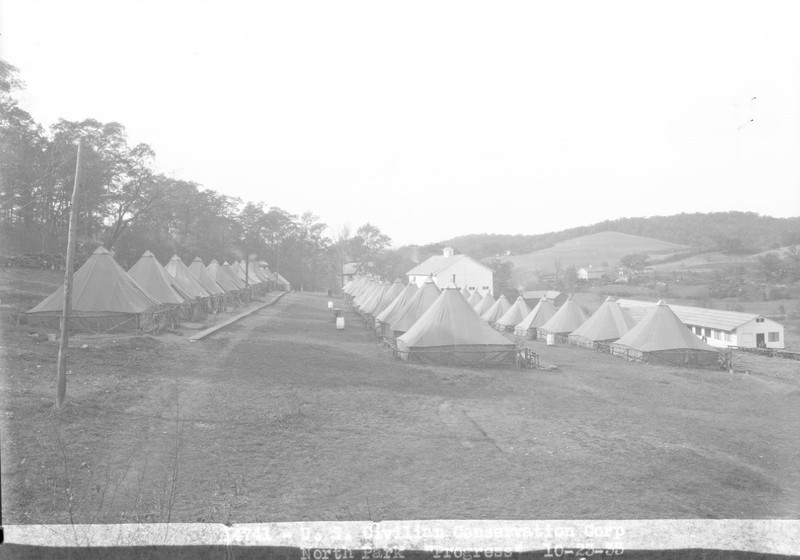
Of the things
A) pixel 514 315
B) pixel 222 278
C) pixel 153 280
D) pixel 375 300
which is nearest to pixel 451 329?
pixel 153 280

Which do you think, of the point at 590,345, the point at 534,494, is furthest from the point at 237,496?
the point at 590,345

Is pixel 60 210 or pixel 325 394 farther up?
pixel 60 210

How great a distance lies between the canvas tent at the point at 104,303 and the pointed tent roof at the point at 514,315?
21242 millimetres

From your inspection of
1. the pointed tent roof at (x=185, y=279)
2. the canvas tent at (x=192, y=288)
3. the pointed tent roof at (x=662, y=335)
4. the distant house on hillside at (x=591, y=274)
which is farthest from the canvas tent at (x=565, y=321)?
the distant house on hillside at (x=591, y=274)

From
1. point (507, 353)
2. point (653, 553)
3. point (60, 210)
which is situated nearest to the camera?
point (653, 553)

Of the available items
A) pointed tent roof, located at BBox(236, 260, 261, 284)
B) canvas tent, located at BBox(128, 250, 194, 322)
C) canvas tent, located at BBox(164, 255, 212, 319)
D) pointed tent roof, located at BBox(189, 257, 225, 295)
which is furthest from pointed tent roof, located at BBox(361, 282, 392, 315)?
pointed tent roof, located at BBox(236, 260, 261, 284)

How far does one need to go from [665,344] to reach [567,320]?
815 centimetres

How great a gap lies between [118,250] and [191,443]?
1318 inches

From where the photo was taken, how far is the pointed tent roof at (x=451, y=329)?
17.9 meters

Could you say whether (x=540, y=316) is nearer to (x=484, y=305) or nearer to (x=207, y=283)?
(x=484, y=305)

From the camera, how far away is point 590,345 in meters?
26.0

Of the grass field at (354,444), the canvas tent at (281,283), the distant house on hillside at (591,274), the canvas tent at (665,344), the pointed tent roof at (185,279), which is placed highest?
the distant house on hillside at (591,274)

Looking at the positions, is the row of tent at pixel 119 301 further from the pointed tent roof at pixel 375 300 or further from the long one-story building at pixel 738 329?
the long one-story building at pixel 738 329

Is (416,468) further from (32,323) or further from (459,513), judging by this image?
(32,323)
